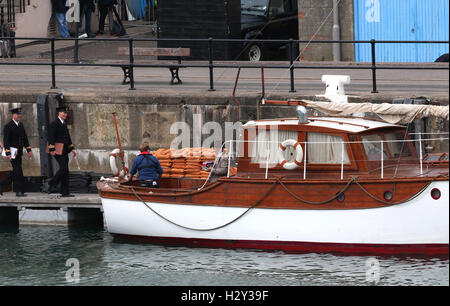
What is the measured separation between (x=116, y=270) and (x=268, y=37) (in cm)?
1373

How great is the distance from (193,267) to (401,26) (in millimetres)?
A: 13486

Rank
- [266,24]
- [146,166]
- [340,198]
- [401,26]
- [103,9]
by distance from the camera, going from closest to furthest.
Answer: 1. [340,198]
2. [146,166]
3. [401,26]
4. [266,24]
5. [103,9]

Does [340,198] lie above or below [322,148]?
below

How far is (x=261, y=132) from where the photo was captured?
16359 millimetres

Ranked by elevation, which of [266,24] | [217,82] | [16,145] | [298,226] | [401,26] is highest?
[266,24]

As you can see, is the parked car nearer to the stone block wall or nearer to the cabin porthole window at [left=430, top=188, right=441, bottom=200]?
the stone block wall

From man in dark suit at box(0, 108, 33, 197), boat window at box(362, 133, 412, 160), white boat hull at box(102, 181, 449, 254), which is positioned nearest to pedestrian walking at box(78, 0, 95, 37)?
man in dark suit at box(0, 108, 33, 197)

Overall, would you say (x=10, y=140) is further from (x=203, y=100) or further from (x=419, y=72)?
(x=419, y=72)

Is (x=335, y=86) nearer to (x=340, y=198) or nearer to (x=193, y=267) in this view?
(x=340, y=198)

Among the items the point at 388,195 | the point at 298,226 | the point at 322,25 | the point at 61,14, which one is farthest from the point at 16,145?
the point at 61,14

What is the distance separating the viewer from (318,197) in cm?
1562

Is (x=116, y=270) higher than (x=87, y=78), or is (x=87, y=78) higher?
(x=87, y=78)

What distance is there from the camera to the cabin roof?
51.6ft

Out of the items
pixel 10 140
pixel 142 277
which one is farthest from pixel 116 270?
pixel 10 140
